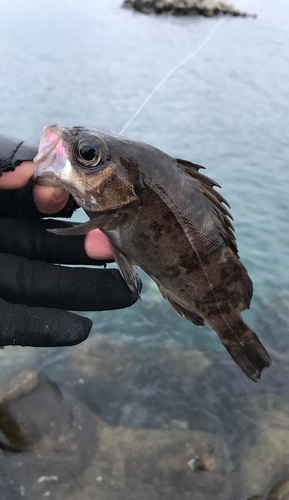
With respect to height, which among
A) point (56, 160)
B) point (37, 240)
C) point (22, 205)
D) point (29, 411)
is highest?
point (56, 160)

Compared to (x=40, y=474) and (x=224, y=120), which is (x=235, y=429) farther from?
(x=224, y=120)

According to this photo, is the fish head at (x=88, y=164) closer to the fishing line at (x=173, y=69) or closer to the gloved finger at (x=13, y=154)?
the gloved finger at (x=13, y=154)

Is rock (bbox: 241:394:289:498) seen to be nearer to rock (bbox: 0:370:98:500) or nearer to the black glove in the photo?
rock (bbox: 0:370:98:500)

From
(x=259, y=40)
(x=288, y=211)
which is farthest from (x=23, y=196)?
(x=259, y=40)

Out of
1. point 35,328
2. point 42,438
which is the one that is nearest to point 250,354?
point 35,328

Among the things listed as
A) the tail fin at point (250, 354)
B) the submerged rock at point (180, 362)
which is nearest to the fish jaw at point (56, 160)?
the tail fin at point (250, 354)

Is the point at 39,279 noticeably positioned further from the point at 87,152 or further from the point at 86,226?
the point at 87,152
